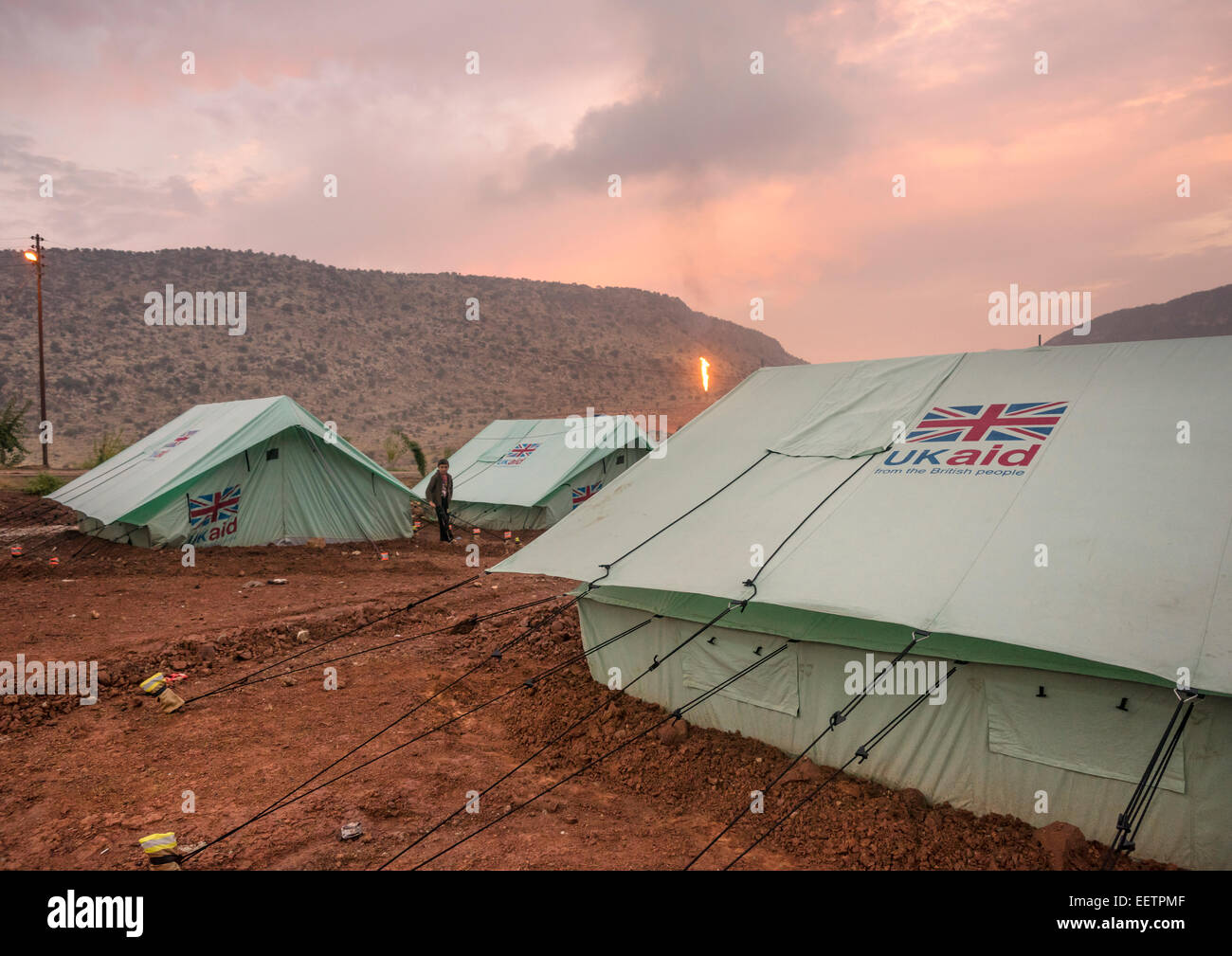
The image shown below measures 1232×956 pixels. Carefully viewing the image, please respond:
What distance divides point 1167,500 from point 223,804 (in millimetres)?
5912

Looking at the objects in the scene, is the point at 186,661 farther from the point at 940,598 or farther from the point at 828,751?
the point at 940,598

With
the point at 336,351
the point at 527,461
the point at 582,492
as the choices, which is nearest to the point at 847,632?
the point at 582,492

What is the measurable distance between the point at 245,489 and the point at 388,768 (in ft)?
33.3

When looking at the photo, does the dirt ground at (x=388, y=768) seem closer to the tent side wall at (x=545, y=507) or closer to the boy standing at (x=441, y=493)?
the boy standing at (x=441, y=493)

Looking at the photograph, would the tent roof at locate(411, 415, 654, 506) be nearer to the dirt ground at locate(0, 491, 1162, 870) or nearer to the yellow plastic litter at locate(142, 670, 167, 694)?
the dirt ground at locate(0, 491, 1162, 870)

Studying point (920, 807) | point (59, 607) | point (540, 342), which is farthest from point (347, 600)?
point (540, 342)

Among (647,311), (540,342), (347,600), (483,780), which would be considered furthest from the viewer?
(647,311)

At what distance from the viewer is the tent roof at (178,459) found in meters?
12.9

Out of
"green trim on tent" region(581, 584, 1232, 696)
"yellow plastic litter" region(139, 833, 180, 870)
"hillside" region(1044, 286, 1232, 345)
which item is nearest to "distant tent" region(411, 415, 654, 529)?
"green trim on tent" region(581, 584, 1232, 696)

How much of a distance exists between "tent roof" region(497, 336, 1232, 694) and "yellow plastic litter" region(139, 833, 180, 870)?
2.93m

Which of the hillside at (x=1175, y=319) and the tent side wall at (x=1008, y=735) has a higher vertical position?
the hillside at (x=1175, y=319)

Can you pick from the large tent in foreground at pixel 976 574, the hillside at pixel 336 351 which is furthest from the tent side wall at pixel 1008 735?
the hillside at pixel 336 351

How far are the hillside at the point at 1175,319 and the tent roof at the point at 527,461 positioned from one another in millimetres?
57878

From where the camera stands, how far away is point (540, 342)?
63438mm
